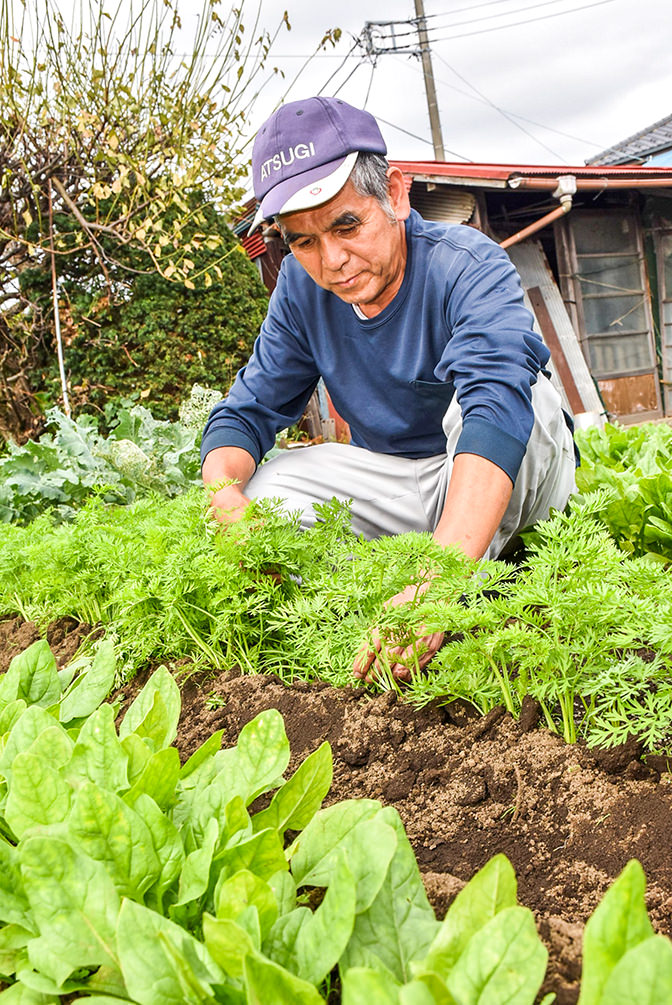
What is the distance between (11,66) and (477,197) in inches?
219

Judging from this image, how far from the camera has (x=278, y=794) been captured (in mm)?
1179

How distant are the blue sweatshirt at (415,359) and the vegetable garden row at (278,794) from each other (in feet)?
1.80

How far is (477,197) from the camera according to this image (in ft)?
31.7

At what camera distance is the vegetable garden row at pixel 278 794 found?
31.4 inches

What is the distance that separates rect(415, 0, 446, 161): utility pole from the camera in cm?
1897

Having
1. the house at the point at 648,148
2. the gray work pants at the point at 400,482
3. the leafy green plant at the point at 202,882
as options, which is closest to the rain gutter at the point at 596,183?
the gray work pants at the point at 400,482

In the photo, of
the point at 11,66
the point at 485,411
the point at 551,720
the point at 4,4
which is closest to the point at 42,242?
the point at 11,66

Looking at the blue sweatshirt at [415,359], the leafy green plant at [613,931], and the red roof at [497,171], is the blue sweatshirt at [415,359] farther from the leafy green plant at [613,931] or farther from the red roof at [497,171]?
the red roof at [497,171]

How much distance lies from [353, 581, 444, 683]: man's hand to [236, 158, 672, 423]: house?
27.5 feet

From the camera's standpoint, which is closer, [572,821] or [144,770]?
[144,770]

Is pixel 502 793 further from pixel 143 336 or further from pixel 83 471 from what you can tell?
pixel 143 336

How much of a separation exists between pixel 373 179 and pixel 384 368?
68 cm

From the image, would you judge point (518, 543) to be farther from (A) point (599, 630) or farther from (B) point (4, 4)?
(B) point (4, 4)

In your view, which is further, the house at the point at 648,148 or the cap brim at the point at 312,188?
the house at the point at 648,148
